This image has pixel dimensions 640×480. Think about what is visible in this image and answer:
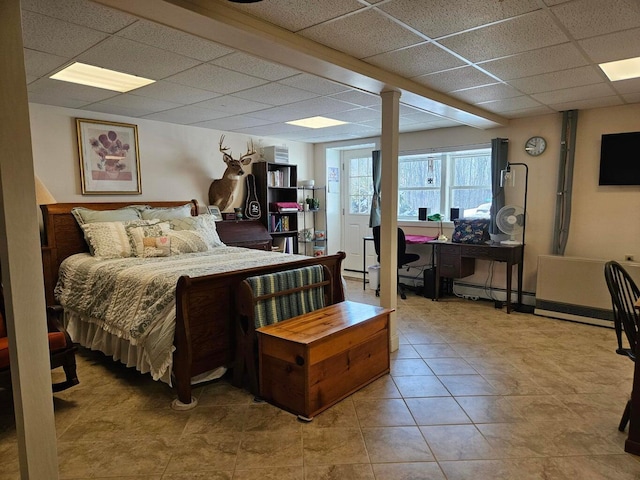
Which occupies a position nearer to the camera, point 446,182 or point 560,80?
point 560,80

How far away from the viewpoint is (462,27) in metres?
2.25

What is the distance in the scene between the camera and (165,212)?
4367 mm

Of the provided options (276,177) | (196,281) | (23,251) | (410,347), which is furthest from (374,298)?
(23,251)

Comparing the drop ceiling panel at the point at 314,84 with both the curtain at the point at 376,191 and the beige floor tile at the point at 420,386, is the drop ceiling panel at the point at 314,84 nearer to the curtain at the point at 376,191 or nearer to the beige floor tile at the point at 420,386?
the beige floor tile at the point at 420,386

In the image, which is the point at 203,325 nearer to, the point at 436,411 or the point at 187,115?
the point at 436,411

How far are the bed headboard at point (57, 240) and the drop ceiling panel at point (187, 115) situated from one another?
1.31 m

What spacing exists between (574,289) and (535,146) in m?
1.67

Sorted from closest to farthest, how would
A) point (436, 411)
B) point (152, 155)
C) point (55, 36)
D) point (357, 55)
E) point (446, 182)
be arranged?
point (55, 36) → point (436, 411) → point (357, 55) → point (152, 155) → point (446, 182)

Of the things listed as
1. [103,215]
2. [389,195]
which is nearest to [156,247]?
[103,215]

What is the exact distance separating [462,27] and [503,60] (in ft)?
2.34

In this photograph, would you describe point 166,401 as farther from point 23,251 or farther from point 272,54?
point 272,54

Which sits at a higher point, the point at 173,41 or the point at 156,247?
the point at 173,41

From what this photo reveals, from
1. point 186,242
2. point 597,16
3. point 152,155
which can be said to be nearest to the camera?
point 597,16

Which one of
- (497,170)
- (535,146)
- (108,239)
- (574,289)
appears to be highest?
(535,146)
